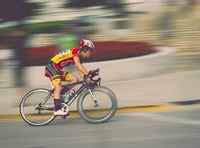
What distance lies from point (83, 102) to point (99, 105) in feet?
0.84

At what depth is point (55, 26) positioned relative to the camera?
20.9 metres

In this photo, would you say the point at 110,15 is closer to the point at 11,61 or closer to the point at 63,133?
the point at 11,61

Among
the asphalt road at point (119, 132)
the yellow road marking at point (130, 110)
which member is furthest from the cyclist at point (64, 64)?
the yellow road marking at point (130, 110)

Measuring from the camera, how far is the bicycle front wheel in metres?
A: 9.83

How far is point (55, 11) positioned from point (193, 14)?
16.3 feet

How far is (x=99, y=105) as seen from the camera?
9.73 m

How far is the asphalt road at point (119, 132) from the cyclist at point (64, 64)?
47cm

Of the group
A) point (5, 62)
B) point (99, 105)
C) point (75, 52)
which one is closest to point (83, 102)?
point (99, 105)

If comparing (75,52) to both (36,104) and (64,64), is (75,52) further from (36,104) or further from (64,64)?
(36,104)

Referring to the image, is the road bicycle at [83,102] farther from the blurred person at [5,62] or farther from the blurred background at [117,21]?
the blurred background at [117,21]

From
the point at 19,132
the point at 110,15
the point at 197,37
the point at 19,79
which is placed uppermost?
the point at 110,15

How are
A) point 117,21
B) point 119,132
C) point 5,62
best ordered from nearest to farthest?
point 119,132, point 5,62, point 117,21

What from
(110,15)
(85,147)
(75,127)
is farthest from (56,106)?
(110,15)

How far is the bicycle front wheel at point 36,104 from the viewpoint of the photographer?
32.2 ft
